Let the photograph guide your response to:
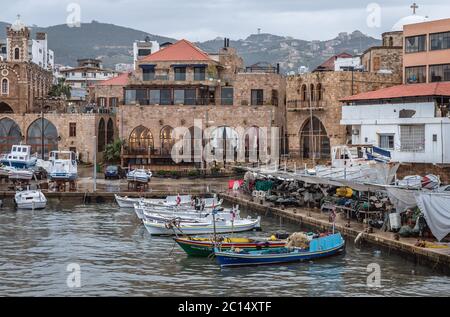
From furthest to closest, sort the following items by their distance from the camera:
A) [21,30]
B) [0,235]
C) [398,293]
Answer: [21,30] < [0,235] < [398,293]

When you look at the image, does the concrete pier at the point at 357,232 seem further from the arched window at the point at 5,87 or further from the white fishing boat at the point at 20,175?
the arched window at the point at 5,87

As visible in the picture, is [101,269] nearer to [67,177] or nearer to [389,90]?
[67,177]

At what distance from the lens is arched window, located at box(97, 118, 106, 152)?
3782 inches

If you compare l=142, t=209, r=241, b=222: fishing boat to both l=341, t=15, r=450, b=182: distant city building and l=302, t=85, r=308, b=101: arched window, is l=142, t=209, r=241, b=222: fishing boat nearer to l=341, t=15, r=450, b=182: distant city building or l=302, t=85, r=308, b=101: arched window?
l=341, t=15, r=450, b=182: distant city building

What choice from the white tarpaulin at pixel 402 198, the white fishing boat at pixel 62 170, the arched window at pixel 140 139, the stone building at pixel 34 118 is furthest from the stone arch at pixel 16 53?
the white tarpaulin at pixel 402 198

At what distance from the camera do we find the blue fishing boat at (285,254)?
39.2 meters

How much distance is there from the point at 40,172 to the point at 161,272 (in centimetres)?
4600

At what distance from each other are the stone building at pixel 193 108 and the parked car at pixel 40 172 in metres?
9.50

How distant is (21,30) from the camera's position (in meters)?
103

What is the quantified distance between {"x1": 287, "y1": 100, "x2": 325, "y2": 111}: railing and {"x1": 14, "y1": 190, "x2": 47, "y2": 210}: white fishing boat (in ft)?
97.3

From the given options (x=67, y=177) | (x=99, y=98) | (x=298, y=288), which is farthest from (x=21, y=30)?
(x=298, y=288)

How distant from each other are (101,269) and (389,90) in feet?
132

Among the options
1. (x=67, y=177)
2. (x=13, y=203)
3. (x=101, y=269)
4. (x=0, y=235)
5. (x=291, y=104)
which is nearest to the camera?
(x=101, y=269)

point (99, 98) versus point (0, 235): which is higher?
point (99, 98)
